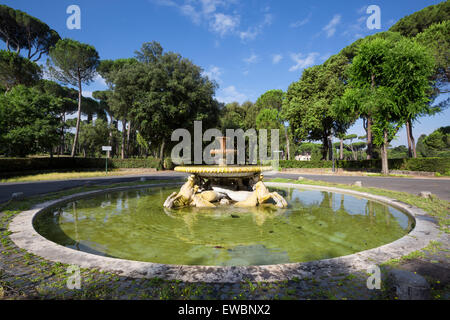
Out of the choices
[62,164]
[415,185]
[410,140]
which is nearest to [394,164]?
[410,140]

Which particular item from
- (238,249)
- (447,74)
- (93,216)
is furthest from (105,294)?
(447,74)

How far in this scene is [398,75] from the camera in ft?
68.2

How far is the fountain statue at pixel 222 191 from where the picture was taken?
26.9 ft

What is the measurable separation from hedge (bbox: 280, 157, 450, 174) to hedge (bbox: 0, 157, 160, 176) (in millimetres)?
21402

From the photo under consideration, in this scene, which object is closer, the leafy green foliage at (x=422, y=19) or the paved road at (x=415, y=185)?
the paved road at (x=415, y=185)

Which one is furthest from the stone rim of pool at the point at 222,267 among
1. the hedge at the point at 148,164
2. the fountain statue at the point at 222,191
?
the hedge at the point at 148,164

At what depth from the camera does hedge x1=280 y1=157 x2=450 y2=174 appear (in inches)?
788

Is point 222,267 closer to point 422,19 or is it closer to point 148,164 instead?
point 148,164

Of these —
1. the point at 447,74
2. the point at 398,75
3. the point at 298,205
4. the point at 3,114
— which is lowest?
the point at 298,205

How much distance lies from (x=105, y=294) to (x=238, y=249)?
2.53 meters

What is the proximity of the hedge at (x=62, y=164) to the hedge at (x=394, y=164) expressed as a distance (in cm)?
2140

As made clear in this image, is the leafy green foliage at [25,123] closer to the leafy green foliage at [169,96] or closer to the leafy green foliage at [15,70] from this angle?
the leafy green foliage at [15,70]
